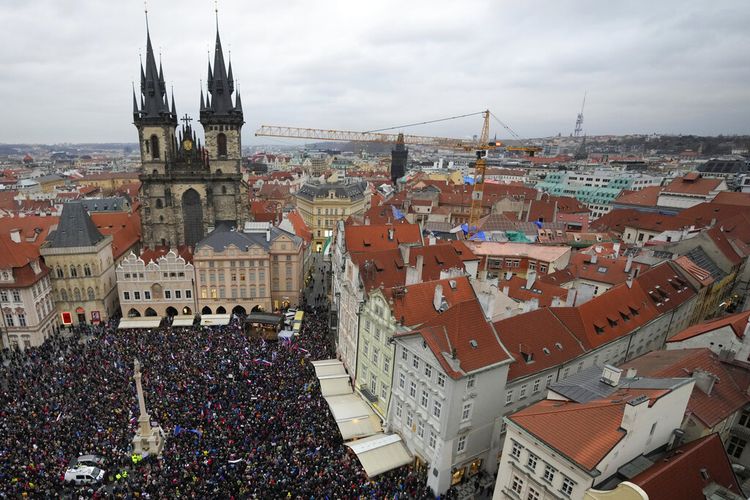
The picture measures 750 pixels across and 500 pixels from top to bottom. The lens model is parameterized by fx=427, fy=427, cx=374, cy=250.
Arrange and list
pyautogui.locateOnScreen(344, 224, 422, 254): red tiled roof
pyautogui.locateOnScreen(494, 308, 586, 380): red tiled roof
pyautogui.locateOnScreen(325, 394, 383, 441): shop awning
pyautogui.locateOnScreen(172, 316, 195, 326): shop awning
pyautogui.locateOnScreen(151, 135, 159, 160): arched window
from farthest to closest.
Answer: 1. pyautogui.locateOnScreen(151, 135, 159, 160): arched window
2. pyautogui.locateOnScreen(344, 224, 422, 254): red tiled roof
3. pyautogui.locateOnScreen(172, 316, 195, 326): shop awning
4. pyautogui.locateOnScreen(325, 394, 383, 441): shop awning
5. pyautogui.locateOnScreen(494, 308, 586, 380): red tiled roof

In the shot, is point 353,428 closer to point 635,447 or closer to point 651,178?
point 635,447

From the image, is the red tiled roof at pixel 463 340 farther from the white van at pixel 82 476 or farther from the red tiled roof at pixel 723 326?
the white van at pixel 82 476

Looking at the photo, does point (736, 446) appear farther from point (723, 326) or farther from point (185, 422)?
point (185, 422)

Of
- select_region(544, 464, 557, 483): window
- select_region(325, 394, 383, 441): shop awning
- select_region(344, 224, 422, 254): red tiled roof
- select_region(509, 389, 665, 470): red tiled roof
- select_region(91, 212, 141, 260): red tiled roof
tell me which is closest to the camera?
select_region(509, 389, 665, 470): red tiled roof

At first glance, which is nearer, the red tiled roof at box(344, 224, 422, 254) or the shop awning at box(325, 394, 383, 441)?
the shop awning at box(325, 394, 383, 441)

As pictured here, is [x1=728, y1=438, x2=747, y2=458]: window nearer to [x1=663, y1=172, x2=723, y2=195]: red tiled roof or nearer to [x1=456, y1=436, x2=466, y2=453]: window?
[x1=456, y1=436, x2=466, y2=453]: window

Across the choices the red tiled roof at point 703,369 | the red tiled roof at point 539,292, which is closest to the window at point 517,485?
the red tiled roof at point 703,369

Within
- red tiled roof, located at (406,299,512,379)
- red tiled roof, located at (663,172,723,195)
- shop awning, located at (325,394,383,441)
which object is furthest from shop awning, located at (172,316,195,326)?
red tiled roof, located at (663,172,723,195)
